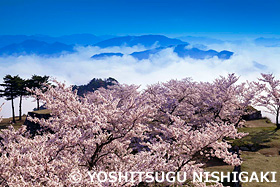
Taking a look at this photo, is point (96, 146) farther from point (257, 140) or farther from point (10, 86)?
point (10, 86)

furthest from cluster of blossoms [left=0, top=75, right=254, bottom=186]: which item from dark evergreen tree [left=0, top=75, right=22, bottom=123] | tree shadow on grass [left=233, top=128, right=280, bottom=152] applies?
dark evergreen tree [left=0, top=75, right=22, bottom=123]

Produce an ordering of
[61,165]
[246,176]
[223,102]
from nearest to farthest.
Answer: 1. [61,165]
2. [246,176]
3. [223,102]

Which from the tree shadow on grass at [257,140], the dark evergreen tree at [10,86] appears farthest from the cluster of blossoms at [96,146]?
the dark evergreen tree at [10,86]

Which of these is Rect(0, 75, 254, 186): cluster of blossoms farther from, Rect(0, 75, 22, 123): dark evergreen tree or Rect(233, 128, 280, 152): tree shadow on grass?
Rect(0, 75, 22, 123): dark evergreen tree

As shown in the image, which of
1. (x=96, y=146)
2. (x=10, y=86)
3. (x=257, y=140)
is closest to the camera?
(x=96, y=146)

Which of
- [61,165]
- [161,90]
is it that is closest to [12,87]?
[161,90]

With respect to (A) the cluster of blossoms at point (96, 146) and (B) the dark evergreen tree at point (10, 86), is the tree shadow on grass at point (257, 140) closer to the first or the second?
(A) the cluster of blossoms at point (96, 146)

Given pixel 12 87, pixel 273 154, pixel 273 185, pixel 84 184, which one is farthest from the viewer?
pixel 12 87

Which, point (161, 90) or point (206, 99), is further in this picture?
point (161, 90)

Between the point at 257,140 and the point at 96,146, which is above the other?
the point at 96,146

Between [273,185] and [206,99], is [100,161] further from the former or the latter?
[206,99]

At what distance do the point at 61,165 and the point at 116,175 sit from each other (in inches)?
98.5

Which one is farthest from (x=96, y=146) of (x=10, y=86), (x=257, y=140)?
(x=10, y=86)

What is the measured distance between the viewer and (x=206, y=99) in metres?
28.0
